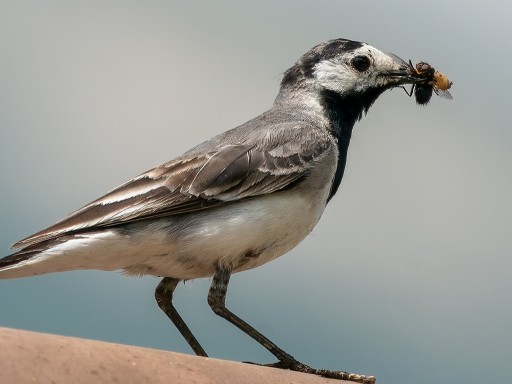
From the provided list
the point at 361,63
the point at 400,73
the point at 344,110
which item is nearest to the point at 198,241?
the point at 344,110

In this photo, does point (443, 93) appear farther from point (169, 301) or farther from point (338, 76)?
point (169, 301)

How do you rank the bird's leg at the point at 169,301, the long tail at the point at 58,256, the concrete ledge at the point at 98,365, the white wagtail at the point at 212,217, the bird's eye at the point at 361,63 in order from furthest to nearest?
the bird's eye at the point at 361,63, the bird's leg at the point at 169,301, the white wagtail at the point at 212,217, the long tail at the point at 58,256, the concrete ledge at the point at 98,365

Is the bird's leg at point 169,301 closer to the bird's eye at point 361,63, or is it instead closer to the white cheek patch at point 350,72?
the white cheek patch at point 350,72

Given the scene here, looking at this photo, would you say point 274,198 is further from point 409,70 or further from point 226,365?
point 226,365

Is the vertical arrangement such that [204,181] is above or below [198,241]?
above

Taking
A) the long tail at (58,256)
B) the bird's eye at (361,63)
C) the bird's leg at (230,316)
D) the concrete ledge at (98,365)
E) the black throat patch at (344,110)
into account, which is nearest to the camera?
the concrete ledge at (98,365)

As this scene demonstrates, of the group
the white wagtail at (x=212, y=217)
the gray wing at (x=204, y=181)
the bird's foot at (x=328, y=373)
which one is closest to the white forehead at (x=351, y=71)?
the white wagtail at (x=212, y=217)

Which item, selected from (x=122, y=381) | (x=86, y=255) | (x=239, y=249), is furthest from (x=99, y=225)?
(x=122, y=381)
